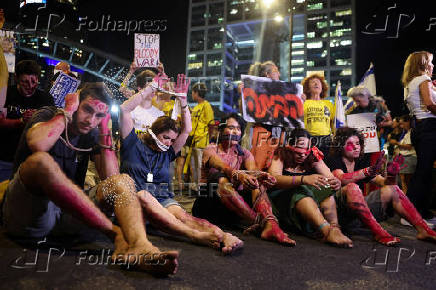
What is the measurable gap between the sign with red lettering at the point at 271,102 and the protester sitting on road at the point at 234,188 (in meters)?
0.97

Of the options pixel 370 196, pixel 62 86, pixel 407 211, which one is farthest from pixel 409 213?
pixel 62 86

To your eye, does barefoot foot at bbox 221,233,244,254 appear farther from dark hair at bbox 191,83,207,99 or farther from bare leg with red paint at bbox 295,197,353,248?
dark hair at bbox 191,83,207,99

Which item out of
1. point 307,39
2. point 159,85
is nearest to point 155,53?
point 159,85

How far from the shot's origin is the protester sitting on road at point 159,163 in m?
2.46

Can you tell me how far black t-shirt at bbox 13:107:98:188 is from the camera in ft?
6.53

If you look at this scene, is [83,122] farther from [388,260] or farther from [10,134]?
[388,260]

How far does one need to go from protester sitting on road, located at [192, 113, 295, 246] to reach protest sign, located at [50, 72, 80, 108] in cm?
170

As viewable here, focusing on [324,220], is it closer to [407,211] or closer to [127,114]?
[407,211]

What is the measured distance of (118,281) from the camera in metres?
1.63

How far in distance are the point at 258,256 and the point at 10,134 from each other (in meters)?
2.44

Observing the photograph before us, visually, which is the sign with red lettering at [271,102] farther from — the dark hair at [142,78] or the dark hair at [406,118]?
the dark hair at [406,118]

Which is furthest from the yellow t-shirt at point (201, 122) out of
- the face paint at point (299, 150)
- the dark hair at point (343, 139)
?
the face paint at point (299, 150)

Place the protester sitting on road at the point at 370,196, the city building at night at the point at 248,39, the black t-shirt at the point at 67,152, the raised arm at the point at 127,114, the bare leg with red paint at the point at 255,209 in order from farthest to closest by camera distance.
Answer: the city building at night at the point at 248,39, the protester sitting on road at the point at 370,196, the bare leg with red paint at the point at 255,209, the raised arm at the point at 127,114, the black t-shirt at the point at 67,152

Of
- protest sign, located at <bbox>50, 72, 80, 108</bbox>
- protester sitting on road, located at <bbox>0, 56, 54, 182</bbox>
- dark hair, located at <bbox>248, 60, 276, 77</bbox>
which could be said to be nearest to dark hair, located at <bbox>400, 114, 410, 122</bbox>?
dark hair, located at <bbox>248, 60, 276, 77</bbox>
